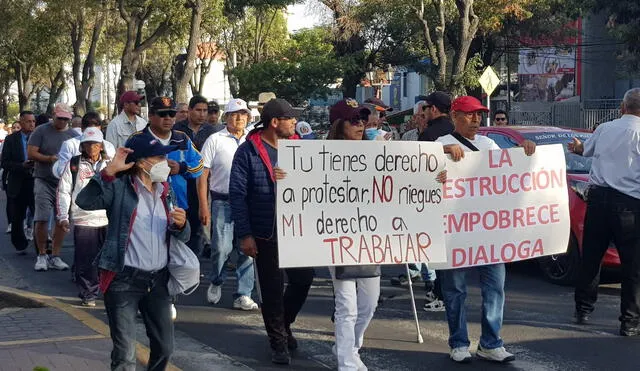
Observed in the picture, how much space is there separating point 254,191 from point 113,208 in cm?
166

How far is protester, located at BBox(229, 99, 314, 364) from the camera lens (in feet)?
22.4

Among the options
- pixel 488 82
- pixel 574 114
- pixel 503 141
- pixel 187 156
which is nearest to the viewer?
pixel 187 156

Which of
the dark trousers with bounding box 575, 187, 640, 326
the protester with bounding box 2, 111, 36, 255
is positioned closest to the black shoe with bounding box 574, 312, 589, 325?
the dark trousers with bounding box 575, 187, 640, 326

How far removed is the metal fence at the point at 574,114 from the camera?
108ft

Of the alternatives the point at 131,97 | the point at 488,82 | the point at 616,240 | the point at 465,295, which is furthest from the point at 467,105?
the point at 488,82

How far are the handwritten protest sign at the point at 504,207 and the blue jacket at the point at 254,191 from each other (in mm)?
1173

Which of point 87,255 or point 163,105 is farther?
point 87,255

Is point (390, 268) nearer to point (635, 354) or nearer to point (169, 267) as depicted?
point (635, 354)

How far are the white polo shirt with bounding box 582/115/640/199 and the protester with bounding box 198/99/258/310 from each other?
3.11 meters

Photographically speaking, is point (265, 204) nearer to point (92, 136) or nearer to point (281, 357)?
point (281, 357)

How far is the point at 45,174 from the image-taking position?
1162 cm

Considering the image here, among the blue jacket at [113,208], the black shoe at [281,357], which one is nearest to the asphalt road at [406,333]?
the black shoe at [281,357]

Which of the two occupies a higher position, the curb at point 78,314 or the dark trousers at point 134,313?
the dark trousers at point 134,313

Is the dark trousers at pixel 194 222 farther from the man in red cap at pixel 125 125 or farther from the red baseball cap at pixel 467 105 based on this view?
the red baseball cap at pixel 467 105
